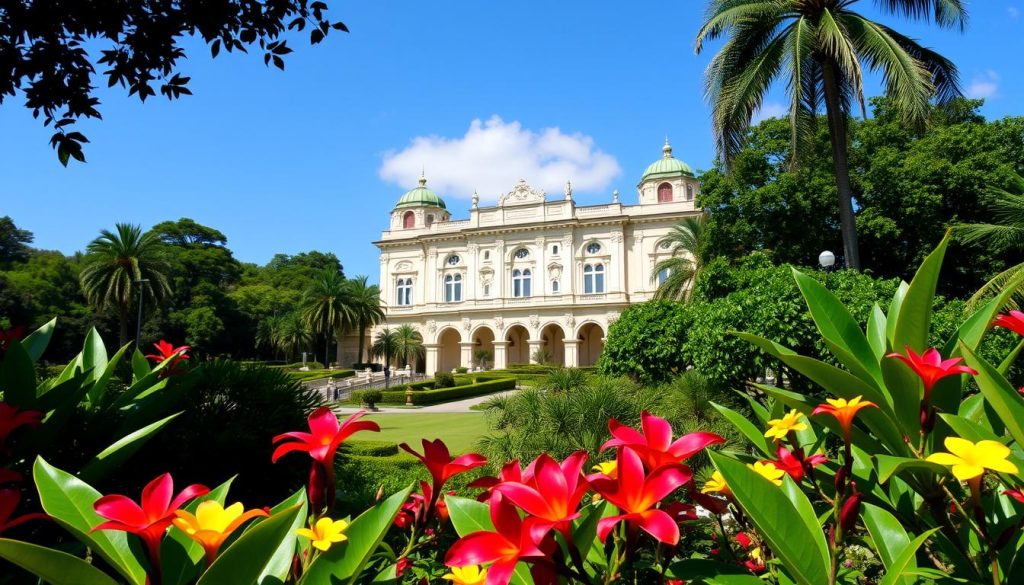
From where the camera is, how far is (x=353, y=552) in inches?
48.5

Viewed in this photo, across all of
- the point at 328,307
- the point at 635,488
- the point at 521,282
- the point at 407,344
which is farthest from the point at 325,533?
the point at 407,344

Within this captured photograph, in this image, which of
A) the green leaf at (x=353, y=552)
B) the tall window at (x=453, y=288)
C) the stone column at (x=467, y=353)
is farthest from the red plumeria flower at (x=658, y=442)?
the tall window at (x=453, y=288)

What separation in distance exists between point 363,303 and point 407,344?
4682 mm

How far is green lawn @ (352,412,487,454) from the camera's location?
44.6 feet

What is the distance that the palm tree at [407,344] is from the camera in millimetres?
44119

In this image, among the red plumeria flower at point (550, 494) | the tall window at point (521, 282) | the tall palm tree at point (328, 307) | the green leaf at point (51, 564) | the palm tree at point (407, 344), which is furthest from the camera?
the tall window at point (521, 282)

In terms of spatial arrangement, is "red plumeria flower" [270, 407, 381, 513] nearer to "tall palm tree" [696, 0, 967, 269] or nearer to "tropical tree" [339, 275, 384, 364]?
"tall palm tree" [696, 0, 967, 269]

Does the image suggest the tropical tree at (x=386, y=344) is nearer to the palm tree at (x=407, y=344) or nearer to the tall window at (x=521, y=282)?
the palm tree at (x=407, y=344)

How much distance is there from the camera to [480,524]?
141 centimetres

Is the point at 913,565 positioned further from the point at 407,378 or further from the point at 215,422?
the point at 407,378

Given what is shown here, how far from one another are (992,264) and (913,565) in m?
21.7

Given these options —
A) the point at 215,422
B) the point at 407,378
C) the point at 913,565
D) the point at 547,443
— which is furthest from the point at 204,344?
the point at 913,565

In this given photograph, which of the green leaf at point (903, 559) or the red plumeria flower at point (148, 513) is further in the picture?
the green leaf at point (903, 559)

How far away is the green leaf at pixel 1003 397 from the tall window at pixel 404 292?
156 feet
